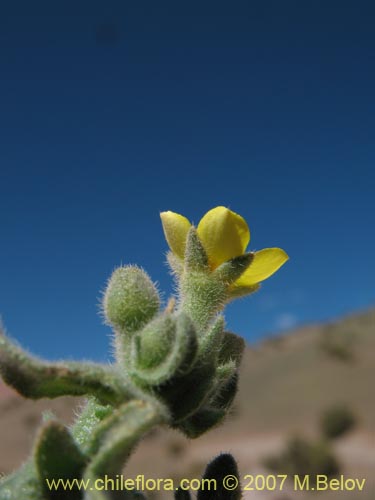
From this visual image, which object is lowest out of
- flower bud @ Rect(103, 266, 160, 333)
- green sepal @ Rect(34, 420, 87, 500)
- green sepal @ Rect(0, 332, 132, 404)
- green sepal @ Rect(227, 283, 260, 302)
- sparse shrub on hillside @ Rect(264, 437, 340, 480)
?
green sepal @ Rect(34, 420, 87, 500)

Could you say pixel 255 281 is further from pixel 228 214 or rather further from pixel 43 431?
pixel 43 431

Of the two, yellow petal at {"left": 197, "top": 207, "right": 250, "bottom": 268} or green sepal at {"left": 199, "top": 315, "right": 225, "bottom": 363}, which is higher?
yellow petal at {"left": 197, "top": 207, "right": 250, "bottom": 268}

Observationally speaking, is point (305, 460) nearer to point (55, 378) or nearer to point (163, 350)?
point (163, 350)

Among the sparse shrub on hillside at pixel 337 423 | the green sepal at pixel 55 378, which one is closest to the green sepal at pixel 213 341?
the green sepal at pixel 55 378

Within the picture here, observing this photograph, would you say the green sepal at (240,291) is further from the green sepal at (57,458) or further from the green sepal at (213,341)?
the green sepal at (57,458)

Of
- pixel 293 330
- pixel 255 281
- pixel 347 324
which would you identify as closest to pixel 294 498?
pixel 255 281

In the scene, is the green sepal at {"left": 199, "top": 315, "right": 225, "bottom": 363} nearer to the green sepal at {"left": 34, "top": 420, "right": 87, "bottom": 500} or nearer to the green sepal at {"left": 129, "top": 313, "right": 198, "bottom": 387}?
the green sepal at {"left": 129, "top": 313, "right": 198, "bottom": 387}

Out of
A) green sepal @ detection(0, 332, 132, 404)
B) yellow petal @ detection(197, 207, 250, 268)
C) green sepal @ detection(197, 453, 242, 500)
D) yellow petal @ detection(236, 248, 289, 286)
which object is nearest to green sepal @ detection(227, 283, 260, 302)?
yellow petal @ detection(236, 248, 289, 286)

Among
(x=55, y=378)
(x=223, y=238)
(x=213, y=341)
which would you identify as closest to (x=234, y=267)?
(x=223, y=238)
